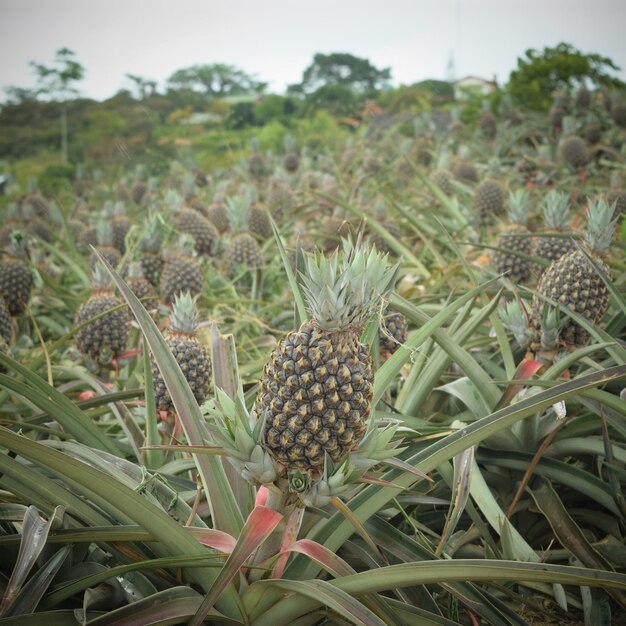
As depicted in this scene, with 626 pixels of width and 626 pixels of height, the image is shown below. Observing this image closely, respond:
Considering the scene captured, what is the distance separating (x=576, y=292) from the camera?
1.95 metres

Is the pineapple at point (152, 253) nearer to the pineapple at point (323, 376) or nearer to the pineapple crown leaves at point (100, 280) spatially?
the pineapple crown leaves at point (100, 280)

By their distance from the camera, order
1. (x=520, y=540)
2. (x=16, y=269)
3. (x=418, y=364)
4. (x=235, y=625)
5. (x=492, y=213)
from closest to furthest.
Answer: (x=235, y=625) → (x=520, y=540) → (x=418, y=364) → (x=16, y=269) → (x=492, y=213)

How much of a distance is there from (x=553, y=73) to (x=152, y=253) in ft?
23.3

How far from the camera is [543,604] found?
67.2 inches

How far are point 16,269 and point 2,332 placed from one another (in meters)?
0.88

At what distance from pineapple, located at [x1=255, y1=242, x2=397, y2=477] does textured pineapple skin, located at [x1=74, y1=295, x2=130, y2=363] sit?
1.48 metres

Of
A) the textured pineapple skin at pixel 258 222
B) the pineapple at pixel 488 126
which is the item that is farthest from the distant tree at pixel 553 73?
the textured pineapple skin at pixel 258 222

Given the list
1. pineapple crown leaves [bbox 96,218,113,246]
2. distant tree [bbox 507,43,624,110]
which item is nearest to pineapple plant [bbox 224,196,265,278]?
pineapple crown leaves [bbox 96,218,113,246]

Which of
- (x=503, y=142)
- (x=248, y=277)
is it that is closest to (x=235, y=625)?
(x=248, y=277)

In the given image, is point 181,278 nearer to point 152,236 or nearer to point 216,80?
point 152,236

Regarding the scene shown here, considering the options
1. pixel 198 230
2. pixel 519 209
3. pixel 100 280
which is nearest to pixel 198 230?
pixel 198 230

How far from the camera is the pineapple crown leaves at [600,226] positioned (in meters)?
2.04

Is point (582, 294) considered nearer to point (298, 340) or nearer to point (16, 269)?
point (298, 340)

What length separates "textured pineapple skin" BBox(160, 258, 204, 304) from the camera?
3.02 meters
